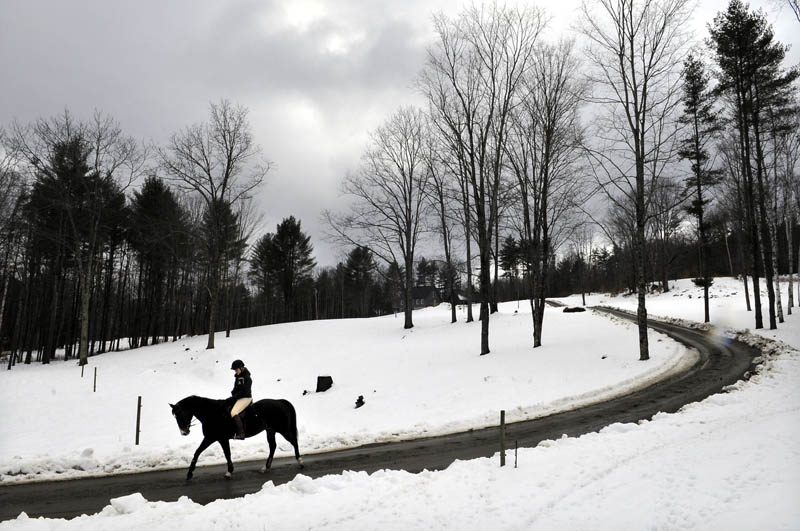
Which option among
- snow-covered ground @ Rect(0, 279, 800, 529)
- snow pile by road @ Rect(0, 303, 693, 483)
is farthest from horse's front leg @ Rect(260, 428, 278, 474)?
snow-covered ground @ Rect(0, 279, 800, 529)

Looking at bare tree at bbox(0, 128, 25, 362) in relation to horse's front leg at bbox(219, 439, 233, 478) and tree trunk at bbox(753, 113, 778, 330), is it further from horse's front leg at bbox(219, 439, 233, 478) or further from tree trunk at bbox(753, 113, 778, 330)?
tree trunk at bbox(753, 113, 778, 330)

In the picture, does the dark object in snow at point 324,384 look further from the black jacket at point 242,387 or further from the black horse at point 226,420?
the black jacket at point 242,387

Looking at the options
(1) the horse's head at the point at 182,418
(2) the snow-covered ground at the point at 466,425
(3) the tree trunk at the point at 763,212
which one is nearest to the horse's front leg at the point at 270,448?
(2) the snow-covered ground at the point at 466,425

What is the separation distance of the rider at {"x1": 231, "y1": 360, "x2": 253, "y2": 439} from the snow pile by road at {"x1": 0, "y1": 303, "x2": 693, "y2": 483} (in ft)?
4.71

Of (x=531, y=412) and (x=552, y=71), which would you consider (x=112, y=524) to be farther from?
(x=552, y=71)

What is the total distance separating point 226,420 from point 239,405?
0.37 meters

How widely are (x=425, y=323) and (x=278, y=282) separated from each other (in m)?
28.9

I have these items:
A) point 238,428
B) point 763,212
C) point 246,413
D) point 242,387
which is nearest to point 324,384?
point 242,387

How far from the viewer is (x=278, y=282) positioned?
54.9m

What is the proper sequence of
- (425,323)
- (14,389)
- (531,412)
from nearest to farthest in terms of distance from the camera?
(531,412) < (14,389) < (425,323)

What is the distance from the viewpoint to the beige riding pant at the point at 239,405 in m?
8.55

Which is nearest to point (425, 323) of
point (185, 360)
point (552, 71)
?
point (185, 360)

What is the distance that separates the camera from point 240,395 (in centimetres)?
891

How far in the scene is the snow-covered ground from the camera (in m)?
5.41
